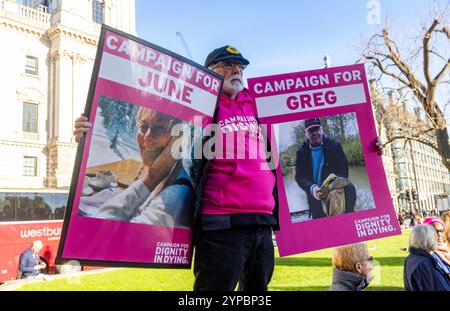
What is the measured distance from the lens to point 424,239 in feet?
14.8

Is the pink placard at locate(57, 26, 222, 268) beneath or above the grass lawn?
above

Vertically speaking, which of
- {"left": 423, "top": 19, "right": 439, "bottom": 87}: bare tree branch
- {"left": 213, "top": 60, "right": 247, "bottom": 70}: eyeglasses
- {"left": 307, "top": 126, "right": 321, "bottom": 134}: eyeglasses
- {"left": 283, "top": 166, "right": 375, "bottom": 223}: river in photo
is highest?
{"left": 423, "top": 19, "right": 439, "bottom": 87}: bare tree branch

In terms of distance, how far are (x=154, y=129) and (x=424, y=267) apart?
3.18 m

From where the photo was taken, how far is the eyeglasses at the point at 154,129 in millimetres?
2814

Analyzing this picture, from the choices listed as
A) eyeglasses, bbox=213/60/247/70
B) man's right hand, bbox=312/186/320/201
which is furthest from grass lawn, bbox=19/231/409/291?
eyeglasses, bbox=213/60/247/70

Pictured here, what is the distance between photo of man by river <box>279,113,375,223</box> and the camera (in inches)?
138

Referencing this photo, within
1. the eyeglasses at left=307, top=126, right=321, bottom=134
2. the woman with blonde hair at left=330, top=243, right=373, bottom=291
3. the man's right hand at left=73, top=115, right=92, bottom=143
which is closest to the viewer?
the man's right hand at left=73, top=115, right=92, bottom=143

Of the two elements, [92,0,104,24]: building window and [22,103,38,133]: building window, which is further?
[92,0,104,24]: building window

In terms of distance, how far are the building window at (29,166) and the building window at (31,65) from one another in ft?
23.9

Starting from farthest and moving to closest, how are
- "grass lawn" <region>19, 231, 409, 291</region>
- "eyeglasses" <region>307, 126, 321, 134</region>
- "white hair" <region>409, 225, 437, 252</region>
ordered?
"grass lawn" <region>19, 231, 409, 291</region>, "white hair" <region>409, 225, 437, 252</region>, "eyeglasses" <region>307, 126, 321, 134</region>

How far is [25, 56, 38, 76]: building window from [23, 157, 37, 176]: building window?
23.9 ft

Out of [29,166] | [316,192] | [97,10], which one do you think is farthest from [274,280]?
[97,10]

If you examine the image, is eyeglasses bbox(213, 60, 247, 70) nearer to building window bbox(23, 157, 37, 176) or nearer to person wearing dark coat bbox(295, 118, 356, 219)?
person wearing dark coat bbox(295, 118, 356, 219)
